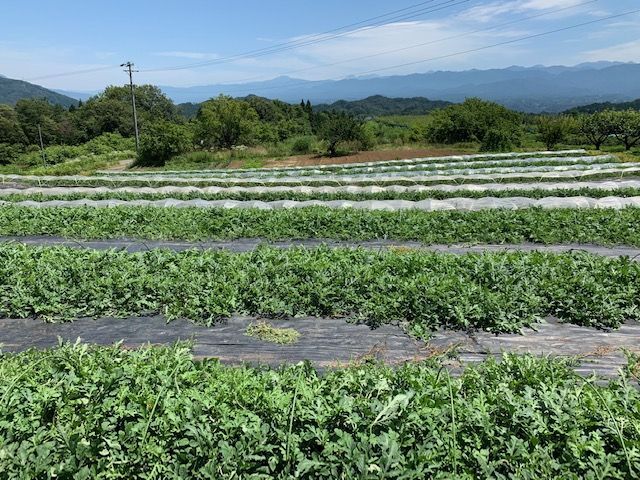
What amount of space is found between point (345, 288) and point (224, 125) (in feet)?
172

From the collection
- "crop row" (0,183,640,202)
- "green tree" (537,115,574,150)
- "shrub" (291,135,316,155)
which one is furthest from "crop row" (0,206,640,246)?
"green tree" (537,115,574,150)

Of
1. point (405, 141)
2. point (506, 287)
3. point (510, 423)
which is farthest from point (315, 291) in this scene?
point (405, 141)

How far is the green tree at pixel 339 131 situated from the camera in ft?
143

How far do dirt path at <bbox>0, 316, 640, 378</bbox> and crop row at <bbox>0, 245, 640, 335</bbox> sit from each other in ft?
0.56

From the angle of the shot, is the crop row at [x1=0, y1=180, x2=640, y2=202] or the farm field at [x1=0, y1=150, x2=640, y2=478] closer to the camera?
the farm field at [x1=0, y1=150, x2=640, y2=478]

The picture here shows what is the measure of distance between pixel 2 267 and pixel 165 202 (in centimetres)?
861

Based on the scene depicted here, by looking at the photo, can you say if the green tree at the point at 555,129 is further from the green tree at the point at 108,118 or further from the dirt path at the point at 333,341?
the green tree at the point at 108,118

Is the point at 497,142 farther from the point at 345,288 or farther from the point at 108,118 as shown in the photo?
the point at 108,118

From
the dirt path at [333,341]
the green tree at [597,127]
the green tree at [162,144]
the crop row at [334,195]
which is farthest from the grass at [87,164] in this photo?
the green tree at [597,127]

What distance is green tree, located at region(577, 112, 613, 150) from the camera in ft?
133

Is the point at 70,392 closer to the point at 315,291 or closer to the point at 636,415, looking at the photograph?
the point at 315,291

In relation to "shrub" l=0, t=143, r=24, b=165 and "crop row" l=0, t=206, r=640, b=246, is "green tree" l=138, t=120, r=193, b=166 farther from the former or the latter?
"crop row" l=0, t=206, r=640, b=246

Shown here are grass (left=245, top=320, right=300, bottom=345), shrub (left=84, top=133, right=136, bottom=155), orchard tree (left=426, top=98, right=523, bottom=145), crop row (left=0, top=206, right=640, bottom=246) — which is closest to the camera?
grass (left=245, top=320, right=300, bottom=345)

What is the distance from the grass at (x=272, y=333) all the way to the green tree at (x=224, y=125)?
52.2m
